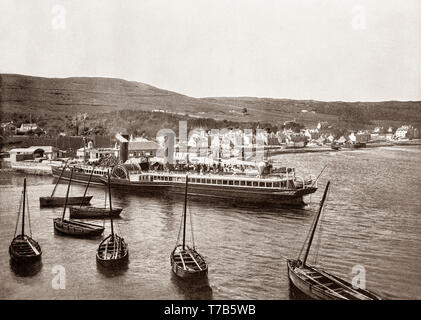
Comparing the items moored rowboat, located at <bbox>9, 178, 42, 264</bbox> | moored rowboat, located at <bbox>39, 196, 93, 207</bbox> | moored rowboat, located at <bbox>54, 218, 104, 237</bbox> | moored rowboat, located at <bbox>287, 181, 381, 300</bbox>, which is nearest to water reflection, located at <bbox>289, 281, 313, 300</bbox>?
moored rowboat, located at <bbox>287, 181, 381, 300</bbox>

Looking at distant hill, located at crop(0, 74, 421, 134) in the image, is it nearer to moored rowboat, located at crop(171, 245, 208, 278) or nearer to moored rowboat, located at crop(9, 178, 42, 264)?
moored rowboat, located at crop(9, 178, 42, 264)

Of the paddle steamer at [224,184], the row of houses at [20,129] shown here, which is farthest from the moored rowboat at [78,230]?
→ the row of houses at [20,129]

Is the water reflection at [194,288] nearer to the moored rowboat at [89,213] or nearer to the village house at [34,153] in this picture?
the moored rowboat at [89,213]

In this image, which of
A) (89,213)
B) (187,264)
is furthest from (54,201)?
(187,264)

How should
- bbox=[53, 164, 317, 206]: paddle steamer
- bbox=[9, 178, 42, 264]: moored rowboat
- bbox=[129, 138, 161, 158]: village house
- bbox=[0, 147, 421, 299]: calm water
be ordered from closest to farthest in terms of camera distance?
bbox=[0, 147, 421, 299]: calm water → bbox=[9, 178, 42, 264]: moored rowboat → bbox=[53, 164, 317, 206]: paddle steamer → bbox=[129, 138, 161, 158]: village house
